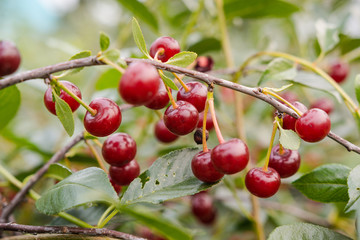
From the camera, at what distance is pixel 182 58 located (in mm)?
909

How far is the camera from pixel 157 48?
3.24ft

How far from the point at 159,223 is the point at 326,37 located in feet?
4.03

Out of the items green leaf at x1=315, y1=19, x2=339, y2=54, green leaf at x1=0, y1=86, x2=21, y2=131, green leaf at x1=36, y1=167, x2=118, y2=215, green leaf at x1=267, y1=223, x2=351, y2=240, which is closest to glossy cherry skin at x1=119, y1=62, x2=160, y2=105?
green leaf at x1=36, y1=167, x2=118, y2=215

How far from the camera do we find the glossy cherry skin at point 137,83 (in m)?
0.70

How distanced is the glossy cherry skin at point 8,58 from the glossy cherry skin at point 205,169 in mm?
513

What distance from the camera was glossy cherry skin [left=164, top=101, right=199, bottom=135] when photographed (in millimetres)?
902

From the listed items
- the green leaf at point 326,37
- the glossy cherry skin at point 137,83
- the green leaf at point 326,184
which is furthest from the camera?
the green leaf at point 326,37

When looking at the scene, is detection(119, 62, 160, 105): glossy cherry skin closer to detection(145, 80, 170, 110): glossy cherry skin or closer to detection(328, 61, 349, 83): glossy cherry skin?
detection(145, 80, 170, 110): glossy cherry skin

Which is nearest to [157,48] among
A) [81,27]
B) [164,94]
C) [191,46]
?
[164,94]

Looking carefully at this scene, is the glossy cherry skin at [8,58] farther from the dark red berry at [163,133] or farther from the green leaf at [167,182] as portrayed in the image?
the dark red berry at [163,133]

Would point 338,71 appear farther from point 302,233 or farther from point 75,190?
point 75,190

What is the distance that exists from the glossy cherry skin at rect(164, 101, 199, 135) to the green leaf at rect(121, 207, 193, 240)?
0.26m

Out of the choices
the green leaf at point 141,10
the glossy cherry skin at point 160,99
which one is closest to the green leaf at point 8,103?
the glossy cherry skin at point 160,99

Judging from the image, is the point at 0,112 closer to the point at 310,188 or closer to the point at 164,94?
the point at 164,94
